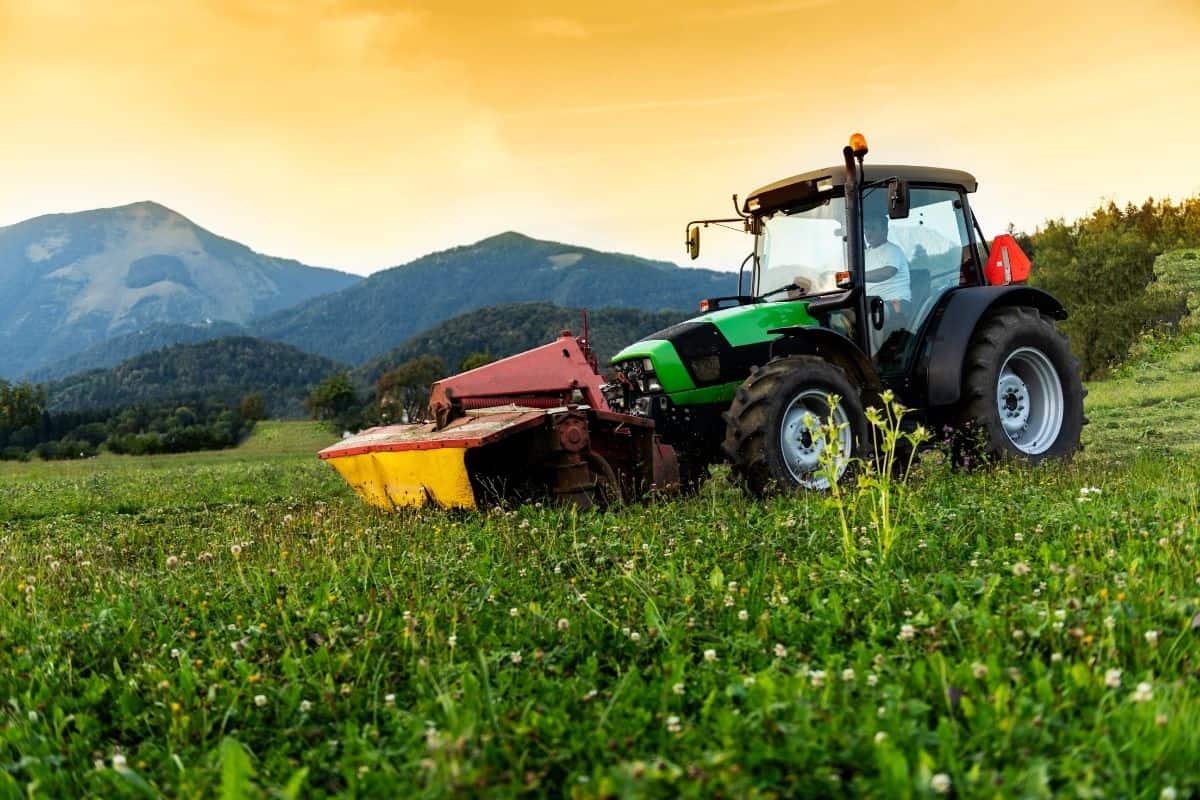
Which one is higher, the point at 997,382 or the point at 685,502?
the point at 997,382

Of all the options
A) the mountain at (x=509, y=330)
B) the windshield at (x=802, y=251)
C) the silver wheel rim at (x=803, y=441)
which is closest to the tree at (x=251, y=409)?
the mountain at (x=509, y=330)

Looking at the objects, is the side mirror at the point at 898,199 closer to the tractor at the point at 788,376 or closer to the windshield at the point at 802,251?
the tractor at the point at 788,376

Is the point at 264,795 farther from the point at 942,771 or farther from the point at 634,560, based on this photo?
the point at 634,560

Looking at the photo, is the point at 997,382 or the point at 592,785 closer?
the point at 592,785

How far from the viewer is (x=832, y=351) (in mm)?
8008

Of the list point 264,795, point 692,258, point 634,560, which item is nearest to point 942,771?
point 264,795

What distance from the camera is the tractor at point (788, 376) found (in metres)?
7.17

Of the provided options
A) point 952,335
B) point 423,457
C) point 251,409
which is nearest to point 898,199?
point 952,335

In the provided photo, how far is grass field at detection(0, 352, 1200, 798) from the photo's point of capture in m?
2.46

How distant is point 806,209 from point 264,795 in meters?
7.00

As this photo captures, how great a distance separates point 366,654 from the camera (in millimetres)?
3582

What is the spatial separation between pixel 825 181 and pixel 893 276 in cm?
101

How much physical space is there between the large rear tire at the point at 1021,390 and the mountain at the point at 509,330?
10461 cm

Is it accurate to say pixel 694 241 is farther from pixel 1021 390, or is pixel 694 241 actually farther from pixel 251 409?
pixel 251 409
